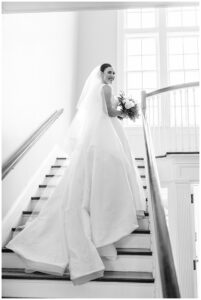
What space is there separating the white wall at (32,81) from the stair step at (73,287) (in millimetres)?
913

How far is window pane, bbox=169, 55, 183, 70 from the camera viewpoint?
7445 millimetres

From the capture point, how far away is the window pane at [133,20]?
781 centimetres

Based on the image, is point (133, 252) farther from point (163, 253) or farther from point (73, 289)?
point (163, 253)

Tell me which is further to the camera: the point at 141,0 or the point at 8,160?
the point at 8,160

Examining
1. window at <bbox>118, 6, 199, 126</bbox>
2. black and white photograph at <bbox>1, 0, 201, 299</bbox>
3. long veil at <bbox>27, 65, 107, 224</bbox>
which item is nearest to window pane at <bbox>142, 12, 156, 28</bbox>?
window at <bbox>118, 6, 199, 126</bbox>

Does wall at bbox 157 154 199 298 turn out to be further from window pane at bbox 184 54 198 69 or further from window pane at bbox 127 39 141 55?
window pane at bbox 127 39 141 55

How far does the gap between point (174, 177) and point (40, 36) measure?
109 inches

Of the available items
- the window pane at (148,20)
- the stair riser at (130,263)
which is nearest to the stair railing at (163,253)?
the stair riser at (130,263)

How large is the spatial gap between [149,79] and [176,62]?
2.32 ft

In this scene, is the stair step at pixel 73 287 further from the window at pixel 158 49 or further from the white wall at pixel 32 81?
the window at pixel 158 49

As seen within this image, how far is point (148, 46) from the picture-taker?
764 centimetres

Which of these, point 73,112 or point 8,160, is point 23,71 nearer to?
point 8,160

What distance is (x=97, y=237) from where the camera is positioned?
2711 mm

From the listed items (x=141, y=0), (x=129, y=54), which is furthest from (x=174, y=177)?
(x=129, y=54)
